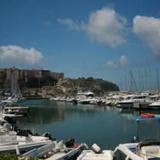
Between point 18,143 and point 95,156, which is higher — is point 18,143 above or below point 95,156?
above

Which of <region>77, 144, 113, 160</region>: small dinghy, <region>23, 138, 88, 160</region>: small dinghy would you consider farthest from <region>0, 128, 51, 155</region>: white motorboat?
<region>77, 144, 113, 160</region>: small dinghy

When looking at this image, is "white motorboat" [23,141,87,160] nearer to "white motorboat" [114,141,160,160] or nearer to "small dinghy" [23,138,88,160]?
"small dinghy" [23,138,88,160]

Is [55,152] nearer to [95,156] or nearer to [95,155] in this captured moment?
[95,155]

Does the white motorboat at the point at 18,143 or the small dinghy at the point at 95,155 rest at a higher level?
the white motorboat at the point at 18,143

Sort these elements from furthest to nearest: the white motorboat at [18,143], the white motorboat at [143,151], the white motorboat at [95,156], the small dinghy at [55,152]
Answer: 1. the white motorboat at [18,143]
2. the small dinghy at [55,152]
3. the white motorboat at [95,156]
4. the white motorboat at [143,151]

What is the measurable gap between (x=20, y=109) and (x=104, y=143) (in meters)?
49.8

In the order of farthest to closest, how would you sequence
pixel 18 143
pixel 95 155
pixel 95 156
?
pixel 18 143 → pixel 95 155 → pixel 95 156

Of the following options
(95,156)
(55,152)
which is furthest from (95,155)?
(55,152)

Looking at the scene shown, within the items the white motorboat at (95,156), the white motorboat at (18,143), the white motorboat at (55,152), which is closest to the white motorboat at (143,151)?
the white motorboat at (95,156)

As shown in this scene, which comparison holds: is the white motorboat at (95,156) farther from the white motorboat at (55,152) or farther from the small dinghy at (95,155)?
the white motorboat at (55,152)

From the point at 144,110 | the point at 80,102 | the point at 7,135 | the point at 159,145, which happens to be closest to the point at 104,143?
the point at 7,135

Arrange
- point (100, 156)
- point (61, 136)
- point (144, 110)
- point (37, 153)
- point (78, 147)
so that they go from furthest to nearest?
1. point (144, 110)
2. point (61, 136)
3. point (78, 147)
4. point (37, 153)
5. point (100, 156)

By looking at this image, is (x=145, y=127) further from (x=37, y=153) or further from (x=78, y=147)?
(x=37, y=153)

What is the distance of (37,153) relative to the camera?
88.8 feet
